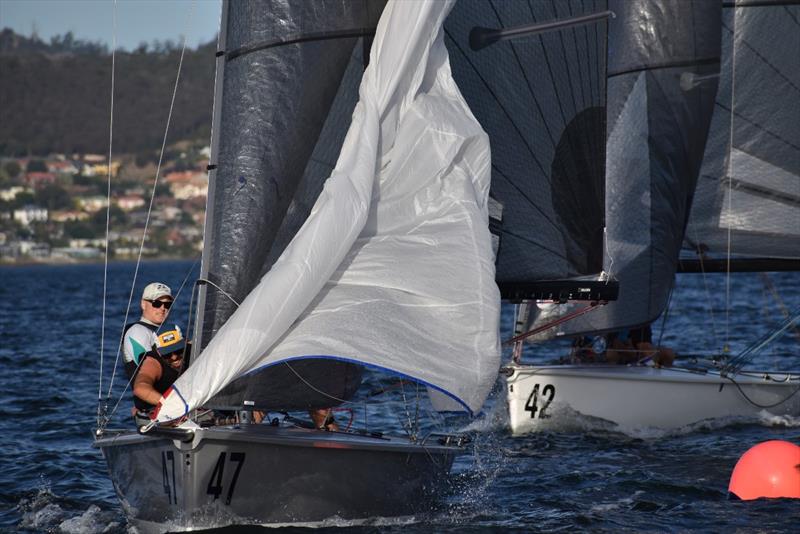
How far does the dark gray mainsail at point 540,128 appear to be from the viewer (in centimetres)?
973

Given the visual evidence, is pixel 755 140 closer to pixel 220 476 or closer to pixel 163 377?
pixel 163 377

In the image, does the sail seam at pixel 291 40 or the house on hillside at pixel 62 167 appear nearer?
the sail seam at pixel 291 40

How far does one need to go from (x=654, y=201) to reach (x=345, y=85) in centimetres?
550

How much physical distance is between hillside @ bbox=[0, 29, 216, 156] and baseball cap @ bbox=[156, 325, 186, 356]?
128844 mm

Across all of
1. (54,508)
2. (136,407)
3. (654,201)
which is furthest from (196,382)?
(654,201)

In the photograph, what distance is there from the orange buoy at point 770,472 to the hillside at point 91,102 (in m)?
129

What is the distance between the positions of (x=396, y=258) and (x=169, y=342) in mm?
1413

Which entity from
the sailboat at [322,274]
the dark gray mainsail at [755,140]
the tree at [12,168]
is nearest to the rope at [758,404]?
the dark gray mainsail at [755,140]

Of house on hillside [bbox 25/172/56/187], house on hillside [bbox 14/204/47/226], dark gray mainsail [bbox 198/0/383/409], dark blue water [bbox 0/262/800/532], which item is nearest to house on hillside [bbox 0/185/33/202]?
house on hillside [bbox 25/172/56/187]

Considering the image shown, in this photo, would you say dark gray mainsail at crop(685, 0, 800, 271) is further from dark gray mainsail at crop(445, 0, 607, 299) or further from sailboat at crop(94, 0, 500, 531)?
sailboat at crop(94, 0, 500, 531)

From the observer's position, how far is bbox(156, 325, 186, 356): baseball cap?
25.1 ft

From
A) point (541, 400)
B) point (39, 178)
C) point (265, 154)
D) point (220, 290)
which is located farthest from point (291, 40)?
point (39, 178)

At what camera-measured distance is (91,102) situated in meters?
152

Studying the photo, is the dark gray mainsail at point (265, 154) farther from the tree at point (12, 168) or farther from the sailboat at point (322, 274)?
the tree at point (12, 168)
